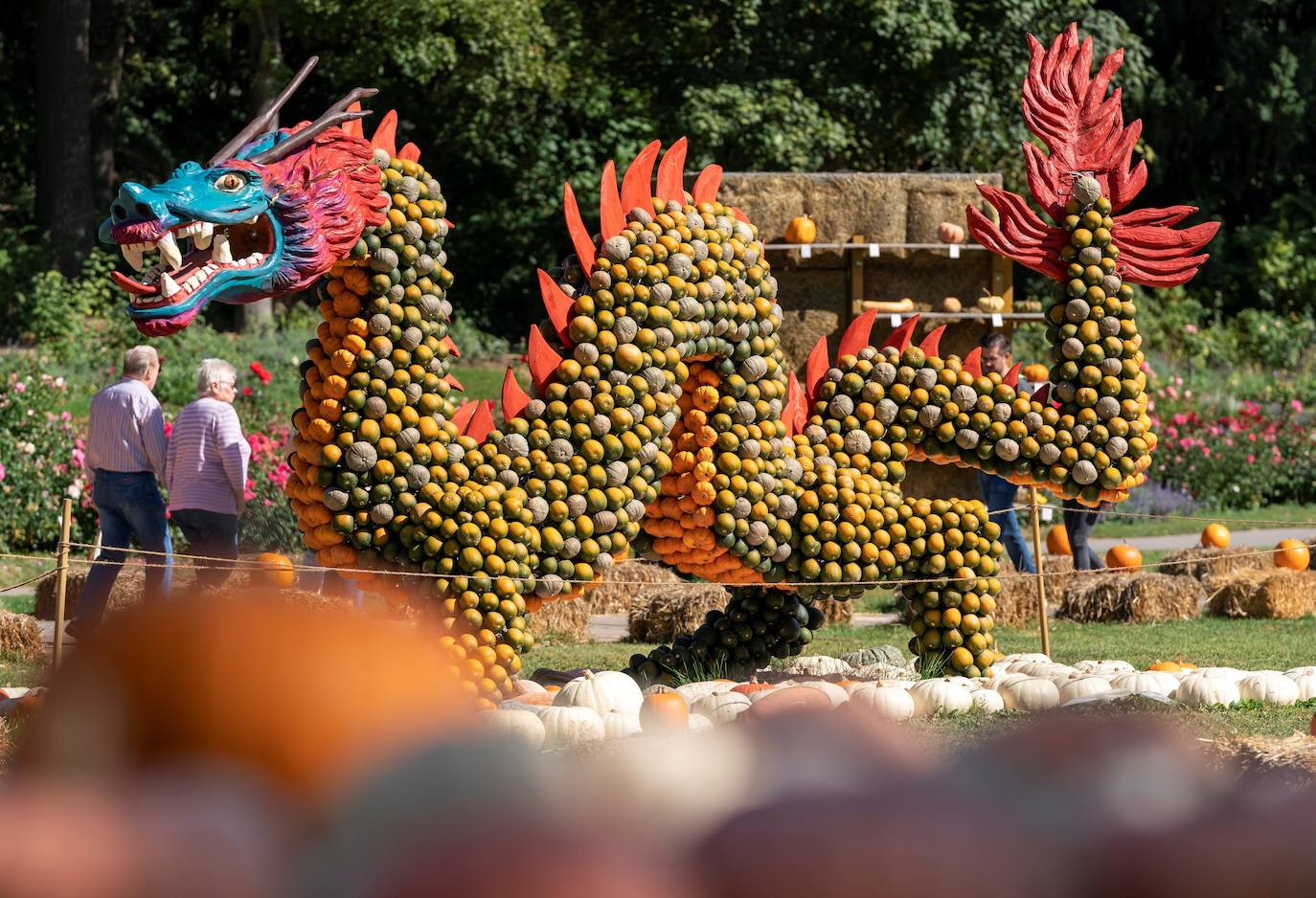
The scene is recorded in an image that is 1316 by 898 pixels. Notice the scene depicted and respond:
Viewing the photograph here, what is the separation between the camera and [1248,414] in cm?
1702

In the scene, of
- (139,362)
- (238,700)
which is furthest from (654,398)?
(238,700)

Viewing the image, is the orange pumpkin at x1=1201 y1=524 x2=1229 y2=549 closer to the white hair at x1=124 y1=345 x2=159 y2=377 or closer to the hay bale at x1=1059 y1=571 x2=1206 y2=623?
the hay bale at x1=1059 y1=571 x2=1206 y2=623

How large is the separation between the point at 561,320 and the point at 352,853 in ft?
17.9

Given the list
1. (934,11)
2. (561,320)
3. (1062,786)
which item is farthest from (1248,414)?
(1062,786)

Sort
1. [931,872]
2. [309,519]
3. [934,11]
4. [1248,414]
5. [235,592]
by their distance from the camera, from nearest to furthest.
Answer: [931,872]
[235,592]
[309,519]
[1248,414]
[934,11]

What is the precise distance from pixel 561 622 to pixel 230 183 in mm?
4425

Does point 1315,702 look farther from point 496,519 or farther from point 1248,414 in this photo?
point 1248,414

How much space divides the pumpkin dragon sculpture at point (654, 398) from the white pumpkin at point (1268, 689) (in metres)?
0.95

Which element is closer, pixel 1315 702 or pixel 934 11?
pixel 1315 702

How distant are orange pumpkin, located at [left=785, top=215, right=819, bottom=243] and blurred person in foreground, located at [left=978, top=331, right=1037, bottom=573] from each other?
2393mm

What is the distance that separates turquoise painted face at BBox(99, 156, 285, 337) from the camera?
4.94 metres

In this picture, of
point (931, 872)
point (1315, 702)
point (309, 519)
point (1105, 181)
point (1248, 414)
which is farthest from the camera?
point (1248, 414)

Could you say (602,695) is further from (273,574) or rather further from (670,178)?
(273,574)

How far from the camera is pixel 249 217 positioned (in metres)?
5.20
